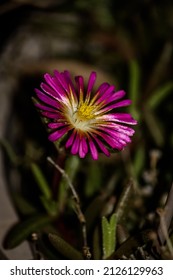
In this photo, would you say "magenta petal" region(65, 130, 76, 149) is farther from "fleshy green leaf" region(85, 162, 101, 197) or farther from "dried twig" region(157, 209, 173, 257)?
"fleshy green leaf" region(85, 162, 101, 197)

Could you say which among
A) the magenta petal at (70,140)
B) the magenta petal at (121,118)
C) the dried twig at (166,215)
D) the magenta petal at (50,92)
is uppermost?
the magenta petal at (50,92)

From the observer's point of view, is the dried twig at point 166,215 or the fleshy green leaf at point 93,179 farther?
the fleshy green leaf at point 93,179

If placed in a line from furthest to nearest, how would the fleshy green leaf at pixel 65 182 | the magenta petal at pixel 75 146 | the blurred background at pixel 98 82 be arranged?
the blurred background at pixel 98 82 → the fleshy green leaf at pixel 65 182 → the magenta petal at pixel 75 146

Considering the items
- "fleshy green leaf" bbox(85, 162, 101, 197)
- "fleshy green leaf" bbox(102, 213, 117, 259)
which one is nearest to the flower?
"fleshy green leaf" bbox(102, 213, 117, 259)

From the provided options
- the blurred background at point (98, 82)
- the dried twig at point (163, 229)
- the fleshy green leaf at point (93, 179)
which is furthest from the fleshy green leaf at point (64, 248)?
the fleshy green leaf at point (93, 179)

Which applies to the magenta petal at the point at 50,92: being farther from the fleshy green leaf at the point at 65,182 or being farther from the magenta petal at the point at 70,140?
the fleshy green leaf at the point at 65,182

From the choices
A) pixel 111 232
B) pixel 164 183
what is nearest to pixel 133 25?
A: pixel 164 183

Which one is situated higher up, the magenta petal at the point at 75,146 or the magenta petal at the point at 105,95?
the magenta petal at the point at 105,95
